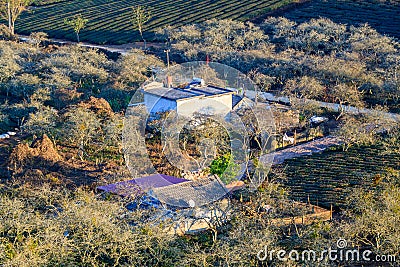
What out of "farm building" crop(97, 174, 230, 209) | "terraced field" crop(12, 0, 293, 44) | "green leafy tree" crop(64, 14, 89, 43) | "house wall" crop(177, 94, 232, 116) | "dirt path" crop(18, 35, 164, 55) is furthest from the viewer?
"terraced field" crop(12, 0, 293, 44)

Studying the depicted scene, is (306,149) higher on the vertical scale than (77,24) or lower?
higher

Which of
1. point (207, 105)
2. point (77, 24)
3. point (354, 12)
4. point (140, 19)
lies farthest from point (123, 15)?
point (207, 105)

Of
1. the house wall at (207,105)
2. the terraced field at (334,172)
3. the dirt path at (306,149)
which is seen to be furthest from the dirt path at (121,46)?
the terraced field at (334,172)

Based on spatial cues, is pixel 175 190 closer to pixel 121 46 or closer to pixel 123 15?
pixel 121 46

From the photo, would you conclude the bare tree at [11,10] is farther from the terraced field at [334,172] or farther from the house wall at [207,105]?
the terraced field at [334,172]

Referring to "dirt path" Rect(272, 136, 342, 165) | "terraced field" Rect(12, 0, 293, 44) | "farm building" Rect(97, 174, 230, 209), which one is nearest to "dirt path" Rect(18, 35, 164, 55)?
"terraced field" Rect(12, 0, 293, 44)

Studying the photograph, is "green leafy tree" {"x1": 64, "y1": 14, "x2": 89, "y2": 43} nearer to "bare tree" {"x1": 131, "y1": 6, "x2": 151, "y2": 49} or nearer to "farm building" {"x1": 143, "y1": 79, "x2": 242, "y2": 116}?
"bare tree" {"x1": 131, "y1": 6, "x2": 151, "y2": 49}
